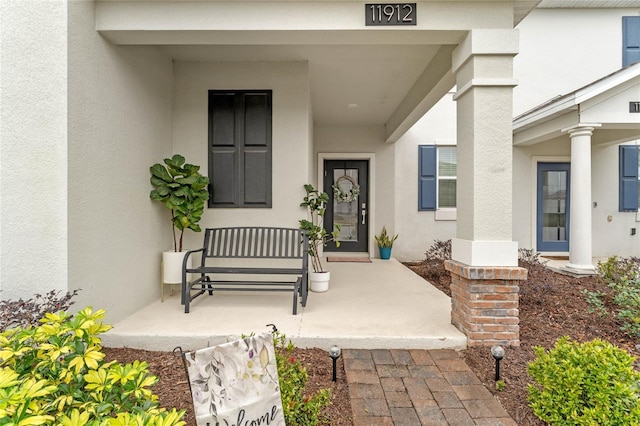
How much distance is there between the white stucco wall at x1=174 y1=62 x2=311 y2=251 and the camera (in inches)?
153

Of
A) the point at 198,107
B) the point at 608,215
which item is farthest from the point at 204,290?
the point at 608,215

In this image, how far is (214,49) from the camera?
359 cm

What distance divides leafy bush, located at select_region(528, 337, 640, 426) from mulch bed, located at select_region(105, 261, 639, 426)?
0.68ft

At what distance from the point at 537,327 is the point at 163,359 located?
318 cm

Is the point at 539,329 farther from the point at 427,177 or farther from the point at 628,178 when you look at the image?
the point at 628,178

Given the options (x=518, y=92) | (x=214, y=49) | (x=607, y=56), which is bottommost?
(x=214, y=49)

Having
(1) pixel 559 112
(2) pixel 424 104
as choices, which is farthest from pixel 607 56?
(2) pixel 424 104

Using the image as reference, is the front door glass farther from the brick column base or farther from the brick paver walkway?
the brick paver walkway

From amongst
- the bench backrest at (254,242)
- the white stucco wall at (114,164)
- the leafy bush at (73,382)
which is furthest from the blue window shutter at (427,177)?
the leafy bush at (73,382)

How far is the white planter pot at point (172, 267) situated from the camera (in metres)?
3.50

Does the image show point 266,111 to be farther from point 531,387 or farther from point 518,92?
point 518,92

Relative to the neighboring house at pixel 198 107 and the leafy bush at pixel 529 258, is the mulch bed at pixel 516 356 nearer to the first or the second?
the neighboring house at pixel 198 107

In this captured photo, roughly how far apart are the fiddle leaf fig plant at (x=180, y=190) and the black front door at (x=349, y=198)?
3.90 meters

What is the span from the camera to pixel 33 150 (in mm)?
2359
